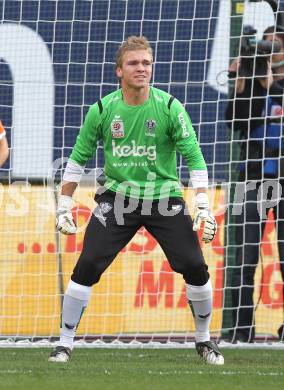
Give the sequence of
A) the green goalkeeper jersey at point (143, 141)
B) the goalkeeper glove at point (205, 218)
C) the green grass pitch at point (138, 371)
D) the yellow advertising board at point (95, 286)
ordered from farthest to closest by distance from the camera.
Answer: the yellow advertising board at point (95, 286) < the green goalkeeper jersey at point (143, 141) < the goalkeeper glove at point (205, 218) < the green grass pitch at point (138, 371)

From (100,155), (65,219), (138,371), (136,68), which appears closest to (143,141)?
(136,68)

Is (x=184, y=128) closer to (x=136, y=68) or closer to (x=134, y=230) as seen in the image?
(x=136, y=68)

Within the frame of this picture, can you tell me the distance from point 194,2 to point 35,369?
4436 millimetres

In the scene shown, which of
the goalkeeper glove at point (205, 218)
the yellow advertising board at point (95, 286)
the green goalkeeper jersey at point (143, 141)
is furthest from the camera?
the yellow advertising board at point (95, 286)

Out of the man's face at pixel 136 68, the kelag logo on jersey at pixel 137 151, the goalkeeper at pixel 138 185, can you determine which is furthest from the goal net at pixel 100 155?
the man's face at pixel 136 68

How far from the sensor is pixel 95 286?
9.55m

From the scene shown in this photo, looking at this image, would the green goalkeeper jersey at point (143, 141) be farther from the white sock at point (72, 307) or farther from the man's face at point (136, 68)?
the white sock at point (72, 307)

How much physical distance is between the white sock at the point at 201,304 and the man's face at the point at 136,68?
1385mm

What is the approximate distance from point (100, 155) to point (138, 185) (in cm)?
315

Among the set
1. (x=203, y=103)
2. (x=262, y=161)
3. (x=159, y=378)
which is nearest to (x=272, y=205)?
(x=262, y=161)

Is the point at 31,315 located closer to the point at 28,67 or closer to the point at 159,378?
the point at 28,67

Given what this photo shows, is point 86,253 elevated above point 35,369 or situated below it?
above

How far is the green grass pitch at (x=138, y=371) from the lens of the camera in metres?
6.01

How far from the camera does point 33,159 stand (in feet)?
32.6
